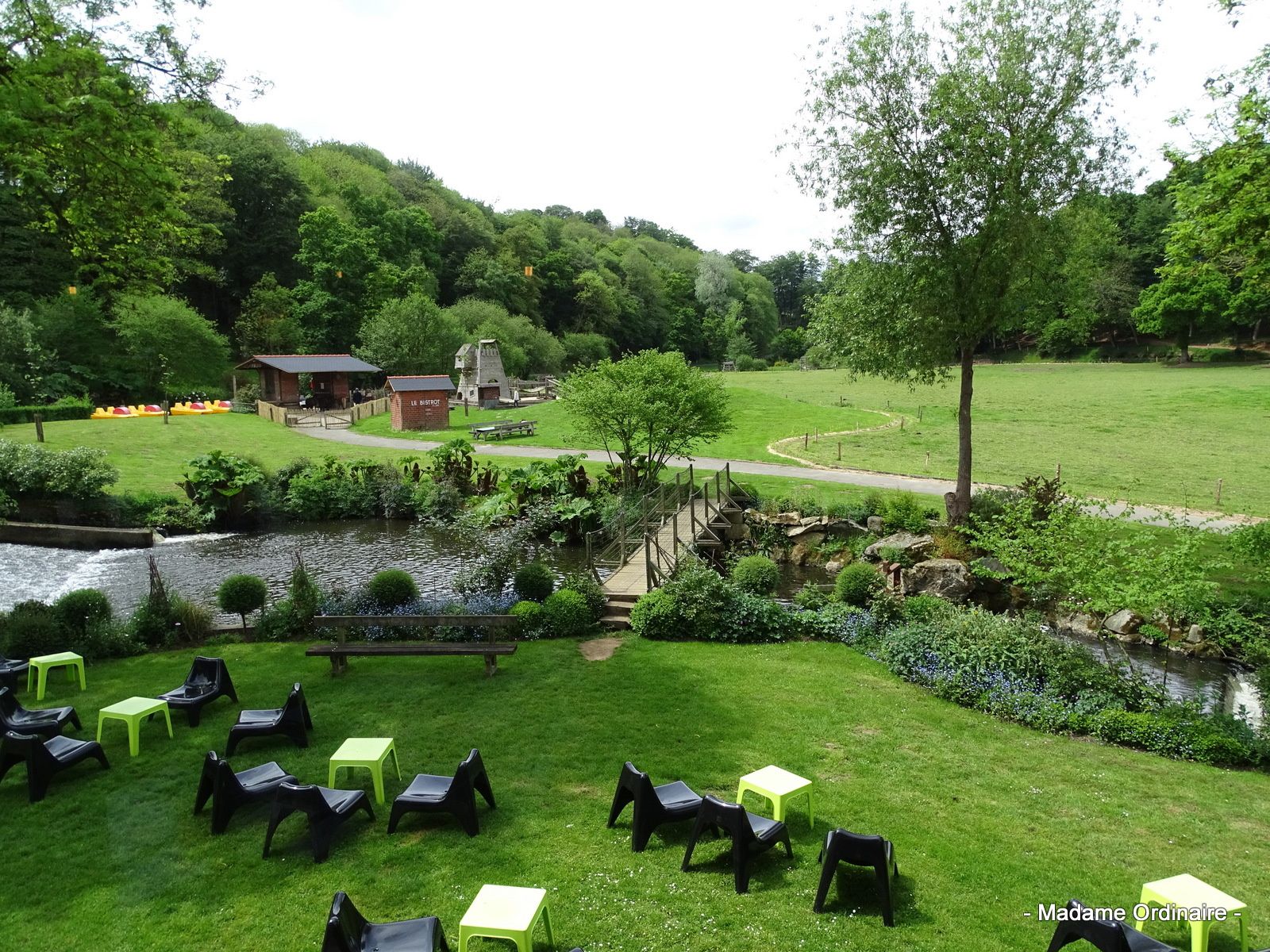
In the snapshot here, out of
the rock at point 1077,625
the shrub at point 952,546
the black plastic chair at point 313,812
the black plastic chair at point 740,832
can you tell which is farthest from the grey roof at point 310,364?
the black plastic chair at point 740,832

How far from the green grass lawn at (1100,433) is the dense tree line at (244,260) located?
10.9 m

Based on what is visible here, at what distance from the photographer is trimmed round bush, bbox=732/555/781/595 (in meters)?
15.8

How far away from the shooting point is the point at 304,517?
1050 inches

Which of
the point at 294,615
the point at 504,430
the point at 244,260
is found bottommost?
the point at 294,615

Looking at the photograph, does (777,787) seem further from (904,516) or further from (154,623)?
(904,516)

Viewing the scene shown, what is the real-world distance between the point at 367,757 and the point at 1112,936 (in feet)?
22.0

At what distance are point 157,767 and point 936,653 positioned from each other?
37.0ft

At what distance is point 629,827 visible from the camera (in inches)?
294

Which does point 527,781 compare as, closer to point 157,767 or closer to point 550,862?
point 550,862

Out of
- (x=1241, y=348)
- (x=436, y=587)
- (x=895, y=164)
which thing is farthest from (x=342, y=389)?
(x=1241, y=348)

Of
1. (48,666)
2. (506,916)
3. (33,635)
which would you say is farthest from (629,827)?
(33,635)

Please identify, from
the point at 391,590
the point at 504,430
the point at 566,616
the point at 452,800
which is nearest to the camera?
the point at 452,800

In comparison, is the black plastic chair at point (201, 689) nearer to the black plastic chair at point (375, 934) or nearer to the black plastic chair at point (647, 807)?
the black plastic chair at point (375, 934)

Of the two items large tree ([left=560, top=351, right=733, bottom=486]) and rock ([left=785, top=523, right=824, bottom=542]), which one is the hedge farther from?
rock ([left=785, top=523, right=824, bottom=542])
